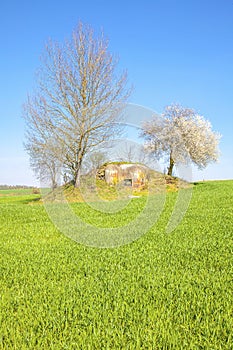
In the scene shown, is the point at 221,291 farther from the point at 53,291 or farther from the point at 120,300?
the point at 53,291

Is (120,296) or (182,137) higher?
(182,137)

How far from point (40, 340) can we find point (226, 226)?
687cm

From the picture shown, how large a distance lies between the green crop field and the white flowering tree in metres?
31.6

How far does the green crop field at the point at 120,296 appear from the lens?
3.23 m

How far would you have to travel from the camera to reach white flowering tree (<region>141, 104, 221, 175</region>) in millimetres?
38656

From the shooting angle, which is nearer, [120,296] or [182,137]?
[120,296]

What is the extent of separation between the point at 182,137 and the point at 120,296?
36533 mm

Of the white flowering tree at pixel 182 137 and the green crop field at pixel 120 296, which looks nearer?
the green crop field at pixel 120 296

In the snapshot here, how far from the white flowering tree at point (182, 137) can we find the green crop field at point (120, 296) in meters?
31.6

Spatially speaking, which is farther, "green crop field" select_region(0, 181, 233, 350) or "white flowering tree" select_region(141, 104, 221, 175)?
"white flowering tree" select_region(141, 104, 221, 175)

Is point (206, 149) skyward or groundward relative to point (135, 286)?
skyward

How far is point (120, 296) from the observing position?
4.14m

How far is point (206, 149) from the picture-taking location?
40406mm

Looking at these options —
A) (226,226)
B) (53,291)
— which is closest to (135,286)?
(53,291)
